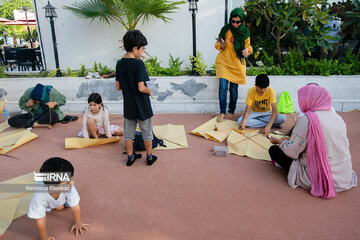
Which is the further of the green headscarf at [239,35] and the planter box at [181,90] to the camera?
the planter box at [181,90]

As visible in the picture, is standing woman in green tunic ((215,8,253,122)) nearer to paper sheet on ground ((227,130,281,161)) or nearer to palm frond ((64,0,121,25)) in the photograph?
paper sheet on ground ((227,130,281,161))

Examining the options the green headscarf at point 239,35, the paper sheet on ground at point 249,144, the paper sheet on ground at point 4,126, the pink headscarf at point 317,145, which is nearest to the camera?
the pink headscarf at point 317,145

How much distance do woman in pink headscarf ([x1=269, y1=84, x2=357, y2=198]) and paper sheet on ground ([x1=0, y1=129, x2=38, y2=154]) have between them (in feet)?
11.3

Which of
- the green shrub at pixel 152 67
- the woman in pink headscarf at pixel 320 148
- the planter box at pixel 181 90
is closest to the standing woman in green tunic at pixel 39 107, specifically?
the planter box at pixel 181 90

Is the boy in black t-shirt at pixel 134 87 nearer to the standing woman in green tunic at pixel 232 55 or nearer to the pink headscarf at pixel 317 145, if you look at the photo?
the pink headscarf at pixel 317 145

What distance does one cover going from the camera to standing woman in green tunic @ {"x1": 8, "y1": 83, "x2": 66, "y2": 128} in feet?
14.5

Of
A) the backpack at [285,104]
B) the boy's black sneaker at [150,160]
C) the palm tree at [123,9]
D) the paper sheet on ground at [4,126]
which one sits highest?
the palm tree at [123,9]

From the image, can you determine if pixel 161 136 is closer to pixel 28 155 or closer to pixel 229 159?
pixel 229 159

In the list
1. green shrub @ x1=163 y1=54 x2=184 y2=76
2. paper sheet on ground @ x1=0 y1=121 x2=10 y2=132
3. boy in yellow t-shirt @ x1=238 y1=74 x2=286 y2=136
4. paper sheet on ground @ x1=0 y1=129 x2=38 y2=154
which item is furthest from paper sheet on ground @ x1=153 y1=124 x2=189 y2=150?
paper sheet on ground @ x1=0 y1=121 x2=10 y2=132

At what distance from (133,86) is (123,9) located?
3.19m

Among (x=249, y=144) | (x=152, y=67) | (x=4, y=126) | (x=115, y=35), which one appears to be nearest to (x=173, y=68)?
(x=152, y=67)

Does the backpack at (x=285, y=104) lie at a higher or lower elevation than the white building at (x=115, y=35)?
lower

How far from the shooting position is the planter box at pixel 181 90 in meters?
5.18

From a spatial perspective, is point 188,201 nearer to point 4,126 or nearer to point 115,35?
point 4,126
